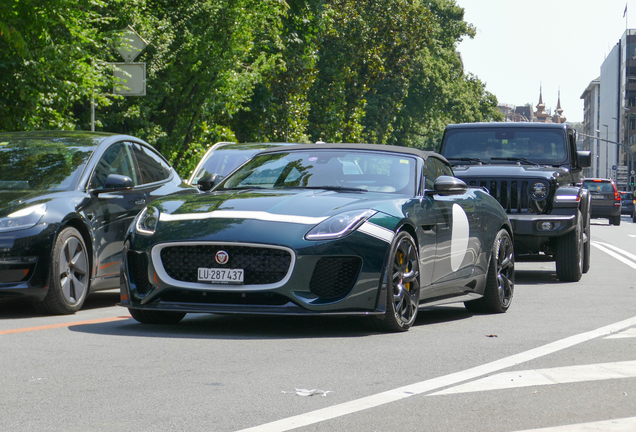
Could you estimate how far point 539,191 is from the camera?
41.9 feet

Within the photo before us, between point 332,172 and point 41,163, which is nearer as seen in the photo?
point 332,172

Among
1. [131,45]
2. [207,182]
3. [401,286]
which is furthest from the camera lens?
[131,45]

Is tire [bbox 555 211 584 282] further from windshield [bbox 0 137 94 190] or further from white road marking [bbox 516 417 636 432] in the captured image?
white road marking [bbox 516 417 636 432]

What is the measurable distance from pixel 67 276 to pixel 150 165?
212 centimetres

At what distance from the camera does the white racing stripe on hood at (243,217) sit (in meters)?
6.52

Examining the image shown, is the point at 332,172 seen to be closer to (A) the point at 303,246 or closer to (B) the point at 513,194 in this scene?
(A) the point at 303,246

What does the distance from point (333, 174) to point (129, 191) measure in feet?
7.87

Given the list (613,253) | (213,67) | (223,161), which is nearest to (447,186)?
(223,161)

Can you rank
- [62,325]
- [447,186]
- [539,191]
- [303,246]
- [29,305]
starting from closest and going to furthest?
[303,246] < [62,325] < [447,186] < [29,305] < [539,191]

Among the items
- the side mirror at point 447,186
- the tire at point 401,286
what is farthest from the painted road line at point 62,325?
the side mirror at point 447,186

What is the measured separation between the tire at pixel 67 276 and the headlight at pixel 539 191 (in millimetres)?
6449

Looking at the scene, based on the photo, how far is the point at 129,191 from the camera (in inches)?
360

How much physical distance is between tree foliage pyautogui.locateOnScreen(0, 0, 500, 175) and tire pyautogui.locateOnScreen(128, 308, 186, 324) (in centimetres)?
656

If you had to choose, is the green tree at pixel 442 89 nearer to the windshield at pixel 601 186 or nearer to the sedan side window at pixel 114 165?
the windshield at pixel 601 186
